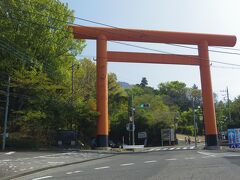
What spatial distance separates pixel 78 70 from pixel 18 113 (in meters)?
15.9

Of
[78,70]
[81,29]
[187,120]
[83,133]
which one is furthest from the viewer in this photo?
[187,120]

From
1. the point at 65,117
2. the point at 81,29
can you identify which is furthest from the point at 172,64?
the point at 65,117

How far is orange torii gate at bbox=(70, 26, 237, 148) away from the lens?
3092 centimetres

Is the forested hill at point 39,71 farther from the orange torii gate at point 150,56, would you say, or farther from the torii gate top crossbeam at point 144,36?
the torii gate top crossbeam at point 144,36

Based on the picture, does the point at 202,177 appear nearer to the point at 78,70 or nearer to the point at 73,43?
the point at 73,43

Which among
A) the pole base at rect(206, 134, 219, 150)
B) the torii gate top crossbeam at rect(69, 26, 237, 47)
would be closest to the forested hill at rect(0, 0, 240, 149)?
the torii gate top crossbeam at rect(69, 26, 237, 47)

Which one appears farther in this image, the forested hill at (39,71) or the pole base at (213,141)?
the pole base at (213,141)

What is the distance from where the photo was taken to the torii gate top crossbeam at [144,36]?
3103 cm

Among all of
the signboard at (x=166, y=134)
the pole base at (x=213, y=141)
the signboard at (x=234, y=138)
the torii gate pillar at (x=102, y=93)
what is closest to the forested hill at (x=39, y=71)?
the torii gate pillar at (x=102, y=93)

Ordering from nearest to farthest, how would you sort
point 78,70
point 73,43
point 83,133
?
point 73,43, point 83,133, point 78,70

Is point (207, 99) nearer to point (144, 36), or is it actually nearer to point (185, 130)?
point (144, 36)

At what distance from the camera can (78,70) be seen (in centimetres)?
4484

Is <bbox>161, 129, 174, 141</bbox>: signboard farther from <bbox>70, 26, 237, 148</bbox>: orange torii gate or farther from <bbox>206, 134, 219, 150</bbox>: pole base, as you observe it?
<bbox>206, 134, 219, 150</bbox>: pole base

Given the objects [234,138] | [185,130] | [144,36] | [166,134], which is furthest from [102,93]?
[185,130]
